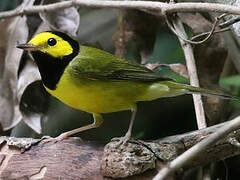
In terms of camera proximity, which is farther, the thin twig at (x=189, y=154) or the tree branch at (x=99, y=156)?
the tree branch at (x=99, y=156)

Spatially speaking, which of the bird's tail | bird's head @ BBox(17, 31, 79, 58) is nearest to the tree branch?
the bird's tail

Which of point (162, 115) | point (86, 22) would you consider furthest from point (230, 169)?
point (86, 22)

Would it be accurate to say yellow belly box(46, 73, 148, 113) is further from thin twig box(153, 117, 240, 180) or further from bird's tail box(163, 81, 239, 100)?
thin twig box(153, 117, 240, 180)

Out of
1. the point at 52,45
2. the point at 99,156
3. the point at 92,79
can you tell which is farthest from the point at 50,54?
the point at 99,156

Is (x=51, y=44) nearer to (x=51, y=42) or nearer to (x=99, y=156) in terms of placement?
(x=51, y=42)

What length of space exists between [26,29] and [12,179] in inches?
65.6

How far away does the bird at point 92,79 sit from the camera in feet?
8.41

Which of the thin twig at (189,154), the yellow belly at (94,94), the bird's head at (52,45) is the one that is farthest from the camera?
the bird's head at (52,45)

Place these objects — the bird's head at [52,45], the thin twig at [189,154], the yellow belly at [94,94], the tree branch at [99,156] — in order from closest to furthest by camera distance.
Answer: the thin twig at [189,154] → the tree branch at [99,156] → the yellow belly at [94,94] → the bird's head at [52,45]

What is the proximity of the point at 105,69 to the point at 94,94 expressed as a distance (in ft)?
0.70

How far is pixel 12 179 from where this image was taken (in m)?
2.30

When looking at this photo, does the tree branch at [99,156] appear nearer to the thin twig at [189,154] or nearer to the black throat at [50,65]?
the black throat at [50,65]

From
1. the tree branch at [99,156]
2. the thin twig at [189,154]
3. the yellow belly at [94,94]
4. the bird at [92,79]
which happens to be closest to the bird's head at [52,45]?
the bird at [92,79]

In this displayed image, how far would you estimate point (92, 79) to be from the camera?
2602 mm
